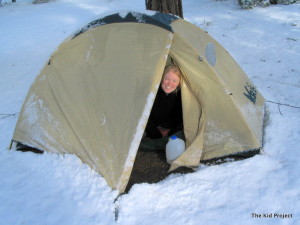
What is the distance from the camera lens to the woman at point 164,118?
3467 mm

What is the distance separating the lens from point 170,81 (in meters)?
3.22

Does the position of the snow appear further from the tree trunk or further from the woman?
the tree trunk

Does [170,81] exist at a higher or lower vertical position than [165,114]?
higher

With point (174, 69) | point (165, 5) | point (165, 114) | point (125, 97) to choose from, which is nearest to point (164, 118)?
point (165, 114)

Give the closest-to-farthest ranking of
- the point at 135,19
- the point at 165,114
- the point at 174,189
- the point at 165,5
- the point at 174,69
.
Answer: the point at 174,189 → the point at 135,19 → the point at 174,69 → the point at 165,114 → the point at 165,5

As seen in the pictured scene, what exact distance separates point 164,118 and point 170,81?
556 mm

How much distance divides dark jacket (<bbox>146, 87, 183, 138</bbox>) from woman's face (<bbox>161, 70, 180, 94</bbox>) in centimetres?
13

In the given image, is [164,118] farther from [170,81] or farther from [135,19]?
[135,19]

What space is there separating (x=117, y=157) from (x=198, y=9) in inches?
294

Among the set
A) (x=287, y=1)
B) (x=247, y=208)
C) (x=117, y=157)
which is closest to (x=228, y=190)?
(x=247, y=208)

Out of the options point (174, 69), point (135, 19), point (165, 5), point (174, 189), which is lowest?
point (174, 189)

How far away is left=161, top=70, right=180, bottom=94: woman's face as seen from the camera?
3180 millimetres

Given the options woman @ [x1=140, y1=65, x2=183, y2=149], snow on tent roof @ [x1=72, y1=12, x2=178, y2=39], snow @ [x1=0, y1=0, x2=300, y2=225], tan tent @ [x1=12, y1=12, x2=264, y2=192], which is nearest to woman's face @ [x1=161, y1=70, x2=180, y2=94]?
woman @ [x1=140, y1=65, x2=183, y2=149]

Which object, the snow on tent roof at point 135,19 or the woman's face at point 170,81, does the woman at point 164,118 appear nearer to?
the woman's face at point 170,81
